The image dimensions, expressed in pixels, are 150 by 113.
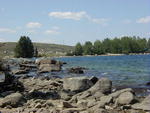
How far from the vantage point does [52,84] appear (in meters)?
27.7

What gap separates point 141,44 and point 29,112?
18840cm

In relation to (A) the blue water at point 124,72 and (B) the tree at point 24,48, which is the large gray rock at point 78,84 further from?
(B) the tree at point 24,48

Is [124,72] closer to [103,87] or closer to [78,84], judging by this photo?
[78,84]

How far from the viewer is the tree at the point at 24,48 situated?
135125 millimetres

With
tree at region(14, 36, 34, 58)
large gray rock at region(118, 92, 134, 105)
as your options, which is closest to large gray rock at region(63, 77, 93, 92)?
large gray rock at region(118, 92, 134, 105)

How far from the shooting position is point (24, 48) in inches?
5443

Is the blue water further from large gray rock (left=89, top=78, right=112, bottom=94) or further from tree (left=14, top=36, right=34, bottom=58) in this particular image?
tree (left=14, top=36, right=34, bottom=58)

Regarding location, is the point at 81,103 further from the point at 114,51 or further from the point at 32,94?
the point at 114,51

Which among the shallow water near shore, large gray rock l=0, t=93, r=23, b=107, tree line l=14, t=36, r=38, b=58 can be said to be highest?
tree line l=14, t=36, r=38, b=58


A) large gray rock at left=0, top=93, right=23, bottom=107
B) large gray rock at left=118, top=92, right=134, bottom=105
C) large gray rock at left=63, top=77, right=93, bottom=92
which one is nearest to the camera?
A: large gray rock at left=0, top=93, right=23, bottom=107

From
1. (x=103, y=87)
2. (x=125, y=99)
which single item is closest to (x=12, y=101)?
(x=125, y=99)

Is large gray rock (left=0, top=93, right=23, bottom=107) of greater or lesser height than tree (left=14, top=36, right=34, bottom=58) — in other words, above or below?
below

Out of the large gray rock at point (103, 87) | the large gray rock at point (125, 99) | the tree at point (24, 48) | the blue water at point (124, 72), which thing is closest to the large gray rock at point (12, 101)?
the large gray rock at point (125, 99)

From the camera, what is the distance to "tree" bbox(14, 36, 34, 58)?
135125 mm
